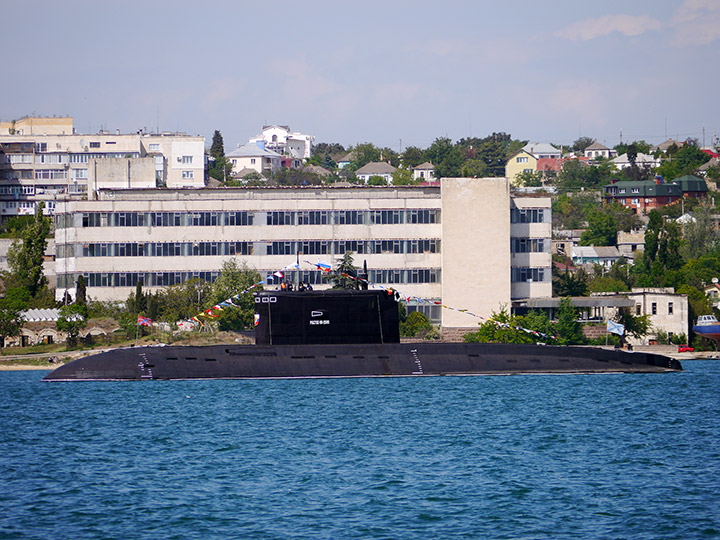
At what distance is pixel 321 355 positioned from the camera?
46156 mm

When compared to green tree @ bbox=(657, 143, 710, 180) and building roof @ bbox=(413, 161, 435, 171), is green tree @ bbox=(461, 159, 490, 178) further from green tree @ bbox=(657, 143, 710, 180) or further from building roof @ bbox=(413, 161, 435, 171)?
green tree @ bbox=(657, 143, 710, 180)

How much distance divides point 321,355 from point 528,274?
130ft

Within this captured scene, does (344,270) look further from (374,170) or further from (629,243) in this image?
(374,170)

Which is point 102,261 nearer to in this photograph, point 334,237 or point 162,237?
point 162,237

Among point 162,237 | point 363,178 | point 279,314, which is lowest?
point 279,314

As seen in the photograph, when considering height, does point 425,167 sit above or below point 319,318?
above

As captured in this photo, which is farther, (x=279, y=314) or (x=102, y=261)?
(x=102, y=261)

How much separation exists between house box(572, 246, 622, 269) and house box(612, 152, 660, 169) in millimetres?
63842

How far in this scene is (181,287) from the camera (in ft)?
260

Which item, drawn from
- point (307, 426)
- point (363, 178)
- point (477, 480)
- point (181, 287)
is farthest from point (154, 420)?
point (363, 178)

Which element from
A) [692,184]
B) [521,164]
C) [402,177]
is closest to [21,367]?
[402,177]

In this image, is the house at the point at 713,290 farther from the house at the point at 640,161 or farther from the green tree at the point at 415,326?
the house at the point at 640,161

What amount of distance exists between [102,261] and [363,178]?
329 feet

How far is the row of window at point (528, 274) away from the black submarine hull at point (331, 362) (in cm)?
3249
